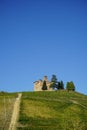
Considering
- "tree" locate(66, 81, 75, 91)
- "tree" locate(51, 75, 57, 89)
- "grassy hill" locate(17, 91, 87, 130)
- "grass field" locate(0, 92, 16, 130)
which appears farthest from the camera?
"tree" locate(51, 75, 57, 89)

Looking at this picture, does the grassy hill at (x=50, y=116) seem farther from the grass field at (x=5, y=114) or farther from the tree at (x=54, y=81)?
the tree at (x=54, y=81)

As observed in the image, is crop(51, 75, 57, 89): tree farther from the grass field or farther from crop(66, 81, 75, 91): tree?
the grass field

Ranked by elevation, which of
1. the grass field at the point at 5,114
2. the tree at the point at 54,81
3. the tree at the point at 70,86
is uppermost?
the tree at the point at 54,81

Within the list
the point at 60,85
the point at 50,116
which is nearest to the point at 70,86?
the point at 60,85

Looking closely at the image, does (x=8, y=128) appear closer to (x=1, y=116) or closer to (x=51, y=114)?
(x=1, y=116)

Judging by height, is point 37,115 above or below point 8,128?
above

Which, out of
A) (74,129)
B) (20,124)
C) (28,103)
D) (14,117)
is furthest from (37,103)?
(74,129)

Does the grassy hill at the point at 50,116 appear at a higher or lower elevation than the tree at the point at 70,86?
lower

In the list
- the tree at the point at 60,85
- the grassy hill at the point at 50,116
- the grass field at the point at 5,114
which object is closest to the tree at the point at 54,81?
the tree at the point at 60,85

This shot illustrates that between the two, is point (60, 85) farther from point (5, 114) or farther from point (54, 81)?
point (5, 114)

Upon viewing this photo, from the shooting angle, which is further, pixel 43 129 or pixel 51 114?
pixel 51 114

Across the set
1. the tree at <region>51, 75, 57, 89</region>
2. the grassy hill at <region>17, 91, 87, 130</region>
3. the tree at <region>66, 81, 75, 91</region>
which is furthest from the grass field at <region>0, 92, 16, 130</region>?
the tree at <region>51, 75, 57, 89</region>

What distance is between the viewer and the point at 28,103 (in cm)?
7894

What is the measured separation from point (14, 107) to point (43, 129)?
67.4ft
